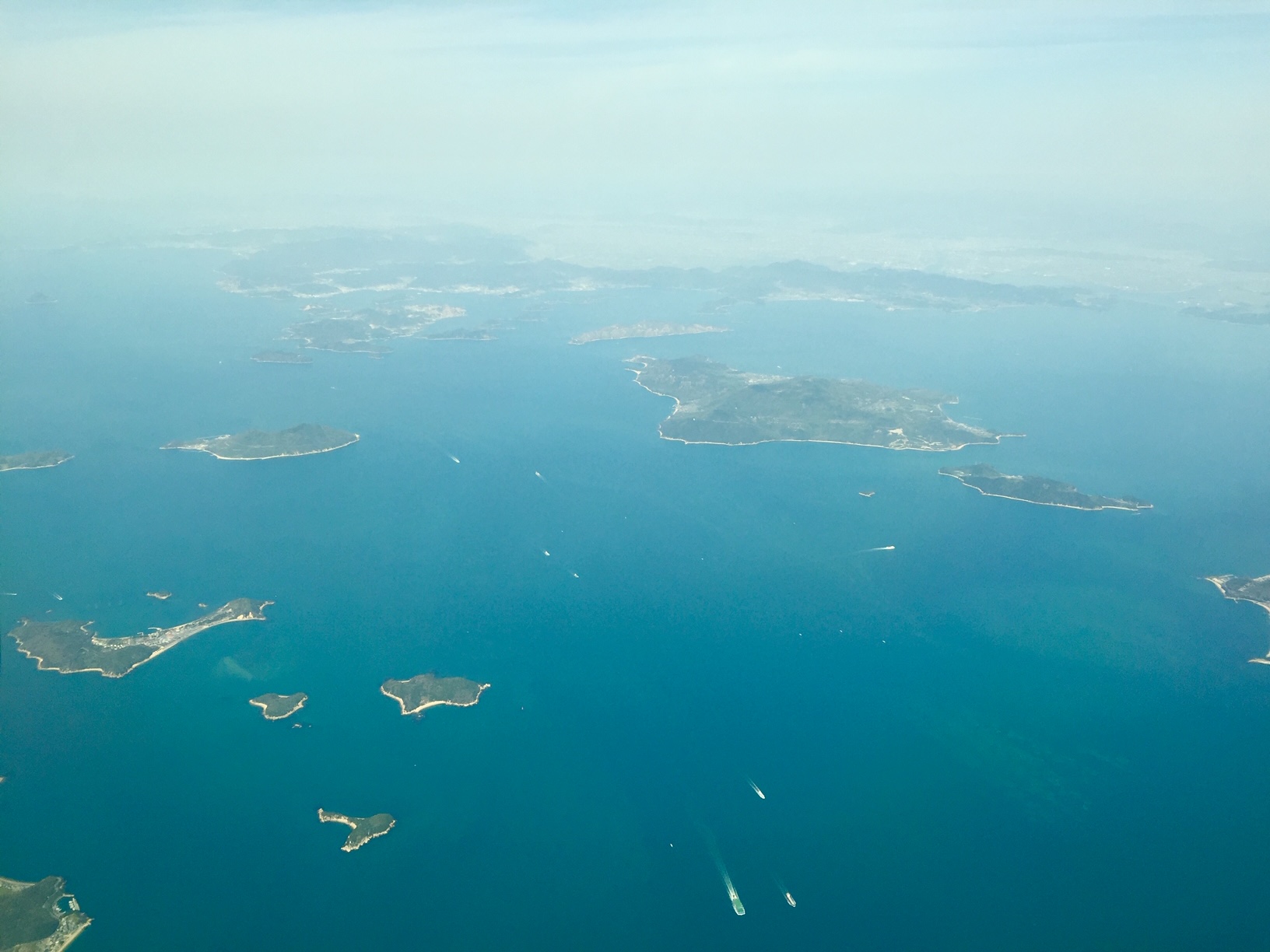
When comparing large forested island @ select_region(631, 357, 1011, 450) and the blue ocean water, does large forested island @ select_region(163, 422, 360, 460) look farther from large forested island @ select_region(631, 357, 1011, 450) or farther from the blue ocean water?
large forested island @ select_region(631, 357, 1011, 450)

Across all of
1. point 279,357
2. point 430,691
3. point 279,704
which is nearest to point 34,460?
point 279,357

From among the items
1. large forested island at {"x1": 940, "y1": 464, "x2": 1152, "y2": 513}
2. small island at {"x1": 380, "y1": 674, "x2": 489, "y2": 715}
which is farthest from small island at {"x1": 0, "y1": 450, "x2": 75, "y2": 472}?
large forested island at {"x1": 940, "y1": 464, "x2": 1152, "y2": 513}

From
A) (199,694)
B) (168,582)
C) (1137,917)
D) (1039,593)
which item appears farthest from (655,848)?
(168,582)

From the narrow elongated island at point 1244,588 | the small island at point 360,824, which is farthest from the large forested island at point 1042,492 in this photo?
the small island at point 360,824

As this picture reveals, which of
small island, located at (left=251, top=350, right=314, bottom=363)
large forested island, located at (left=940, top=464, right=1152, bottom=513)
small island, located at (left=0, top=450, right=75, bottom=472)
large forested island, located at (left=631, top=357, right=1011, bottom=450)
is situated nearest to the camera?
large forested island, located at (left=940, top=464, right=1152, bottom=513)

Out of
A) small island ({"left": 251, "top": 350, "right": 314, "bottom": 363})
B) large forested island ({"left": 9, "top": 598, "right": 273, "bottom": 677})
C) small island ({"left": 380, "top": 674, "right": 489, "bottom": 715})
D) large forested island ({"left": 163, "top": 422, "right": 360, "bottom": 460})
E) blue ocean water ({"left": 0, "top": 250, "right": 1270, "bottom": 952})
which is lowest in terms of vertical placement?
blue ocean water ({"left": 0, "top": 250, "right": 1270, "bottom": 952})

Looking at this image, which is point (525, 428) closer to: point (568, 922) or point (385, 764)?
point (385, 764)
